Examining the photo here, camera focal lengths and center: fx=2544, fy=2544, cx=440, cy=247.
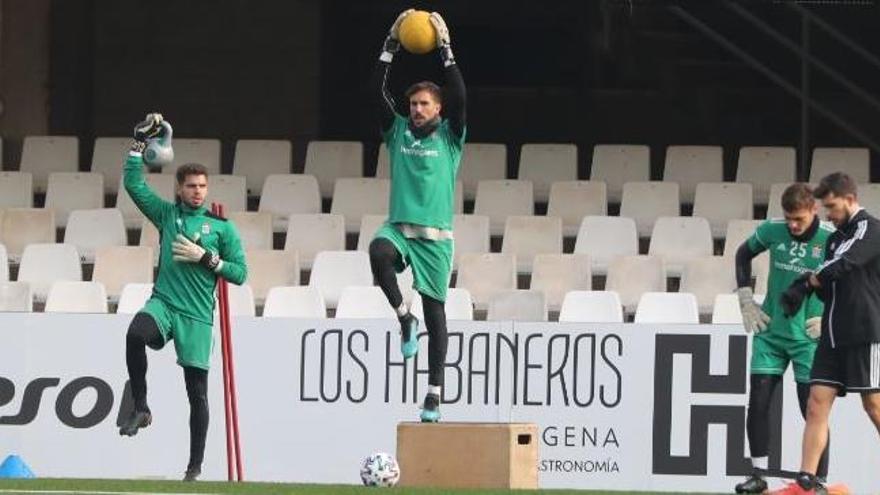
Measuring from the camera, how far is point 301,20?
925 inches

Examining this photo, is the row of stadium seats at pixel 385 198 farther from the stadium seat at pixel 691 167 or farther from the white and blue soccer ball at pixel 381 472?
the white and blue soccer ball at pixel 381 472

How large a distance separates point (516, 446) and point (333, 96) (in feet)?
33.6

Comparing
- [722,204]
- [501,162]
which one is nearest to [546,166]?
[501,162]

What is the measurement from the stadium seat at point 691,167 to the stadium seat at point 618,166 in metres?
0.21

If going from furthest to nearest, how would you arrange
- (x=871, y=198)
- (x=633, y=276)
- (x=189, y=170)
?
(x=871, y=198)
(x=633, y=276)
(x=189, y=170)

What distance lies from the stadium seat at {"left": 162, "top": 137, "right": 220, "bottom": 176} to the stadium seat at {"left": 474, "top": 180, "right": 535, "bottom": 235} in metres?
2.49

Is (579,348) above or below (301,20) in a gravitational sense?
below

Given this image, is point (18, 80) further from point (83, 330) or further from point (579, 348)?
point (579, 348)

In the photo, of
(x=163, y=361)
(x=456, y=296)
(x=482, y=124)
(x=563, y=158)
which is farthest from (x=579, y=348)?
(x=482, y=124)

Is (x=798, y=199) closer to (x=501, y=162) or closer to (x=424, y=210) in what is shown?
(x=424, y=210)

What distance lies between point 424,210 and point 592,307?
4.04 m

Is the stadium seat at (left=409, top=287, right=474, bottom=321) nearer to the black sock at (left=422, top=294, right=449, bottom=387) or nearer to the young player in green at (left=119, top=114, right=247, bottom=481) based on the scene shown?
the young player in green at (left=119, top=114, right=247, bottom=481)

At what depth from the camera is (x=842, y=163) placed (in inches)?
813

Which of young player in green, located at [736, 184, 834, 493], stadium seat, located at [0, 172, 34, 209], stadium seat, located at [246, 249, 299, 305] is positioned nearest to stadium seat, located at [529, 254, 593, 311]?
stadium seat, located at [246, 249, 299, 305]
